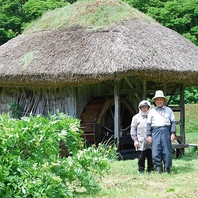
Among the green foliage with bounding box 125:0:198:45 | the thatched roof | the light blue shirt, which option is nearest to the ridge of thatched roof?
the thatched roof

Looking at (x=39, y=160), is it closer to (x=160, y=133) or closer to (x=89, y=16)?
(x=160, y=133)

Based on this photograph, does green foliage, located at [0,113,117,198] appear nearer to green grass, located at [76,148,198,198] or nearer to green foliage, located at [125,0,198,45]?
green grass, located at [76,148,198,198]

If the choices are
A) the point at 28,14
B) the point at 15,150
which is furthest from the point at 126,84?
the point at 28,14

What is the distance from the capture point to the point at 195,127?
21312mm

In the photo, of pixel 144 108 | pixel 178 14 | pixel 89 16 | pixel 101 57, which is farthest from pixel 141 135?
pixel 178 14

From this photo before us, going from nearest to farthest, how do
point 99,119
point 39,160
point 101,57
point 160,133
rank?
point 39,160 < point 160,133 < point 101,57 < point 99,119

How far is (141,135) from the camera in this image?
7.82 meters

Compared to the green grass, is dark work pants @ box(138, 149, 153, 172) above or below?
above

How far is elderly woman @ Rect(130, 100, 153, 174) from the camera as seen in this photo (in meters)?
7.77

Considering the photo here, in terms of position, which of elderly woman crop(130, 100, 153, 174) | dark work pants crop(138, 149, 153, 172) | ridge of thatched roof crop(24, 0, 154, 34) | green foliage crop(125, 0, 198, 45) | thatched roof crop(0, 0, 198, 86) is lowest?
dark work pants crop(138, 149, 153, 172)

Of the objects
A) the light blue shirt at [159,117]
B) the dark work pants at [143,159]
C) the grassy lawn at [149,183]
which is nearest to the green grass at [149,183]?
the grassy lawn at [149,183]

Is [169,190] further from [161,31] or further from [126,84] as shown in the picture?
[161,31]

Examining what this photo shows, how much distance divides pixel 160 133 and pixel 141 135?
36cm

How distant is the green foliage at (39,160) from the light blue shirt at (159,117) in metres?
2.14
